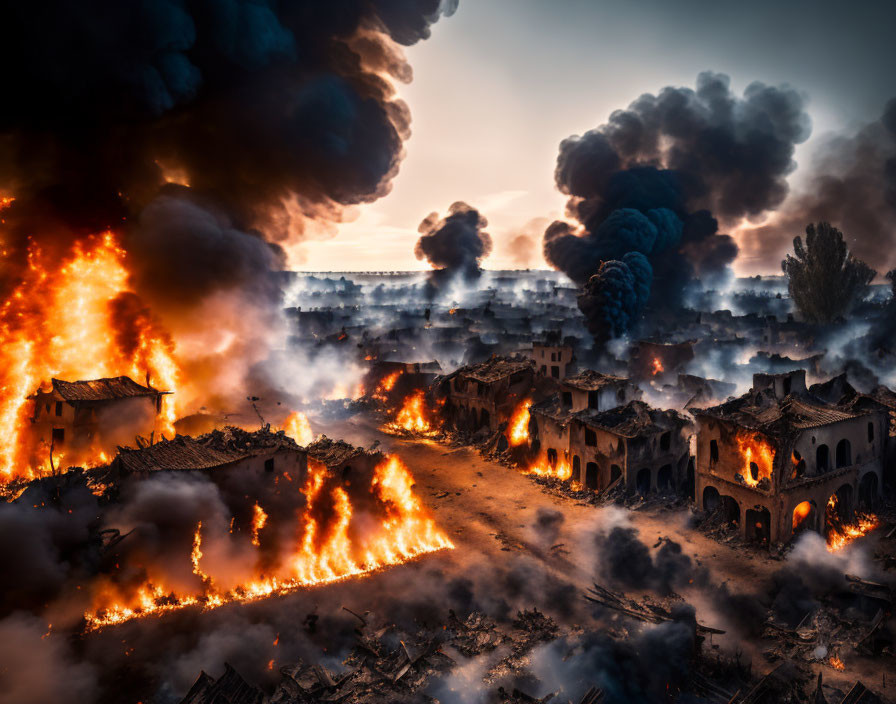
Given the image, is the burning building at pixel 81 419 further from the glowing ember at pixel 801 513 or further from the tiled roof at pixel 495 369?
the glowing ember at pixel 801 513

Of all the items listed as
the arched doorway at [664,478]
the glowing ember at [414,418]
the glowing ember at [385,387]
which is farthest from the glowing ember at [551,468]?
the glowing ember at [385,387]

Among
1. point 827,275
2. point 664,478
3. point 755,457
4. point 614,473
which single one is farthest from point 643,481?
point 827,275

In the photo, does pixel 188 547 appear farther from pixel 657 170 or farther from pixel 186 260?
pixel 657 170

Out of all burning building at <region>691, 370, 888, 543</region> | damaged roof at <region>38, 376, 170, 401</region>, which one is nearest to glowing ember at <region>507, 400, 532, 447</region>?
burning building at <region>691, 370, 888, 543</region>

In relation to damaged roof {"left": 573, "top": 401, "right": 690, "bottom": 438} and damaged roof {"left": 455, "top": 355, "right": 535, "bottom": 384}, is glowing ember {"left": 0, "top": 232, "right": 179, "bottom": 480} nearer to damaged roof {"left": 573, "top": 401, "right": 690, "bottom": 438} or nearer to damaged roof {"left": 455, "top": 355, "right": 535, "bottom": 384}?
damaged roof {"left": 455, "top": 355, "right": 535, "bottom": 384}

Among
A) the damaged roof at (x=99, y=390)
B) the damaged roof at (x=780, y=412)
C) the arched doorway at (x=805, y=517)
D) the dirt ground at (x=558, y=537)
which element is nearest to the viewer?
the dirt ground at (x=558, y=537)

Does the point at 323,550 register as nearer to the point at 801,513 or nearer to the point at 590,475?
the point at 590,475

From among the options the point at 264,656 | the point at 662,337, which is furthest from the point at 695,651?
the point at 662,337
